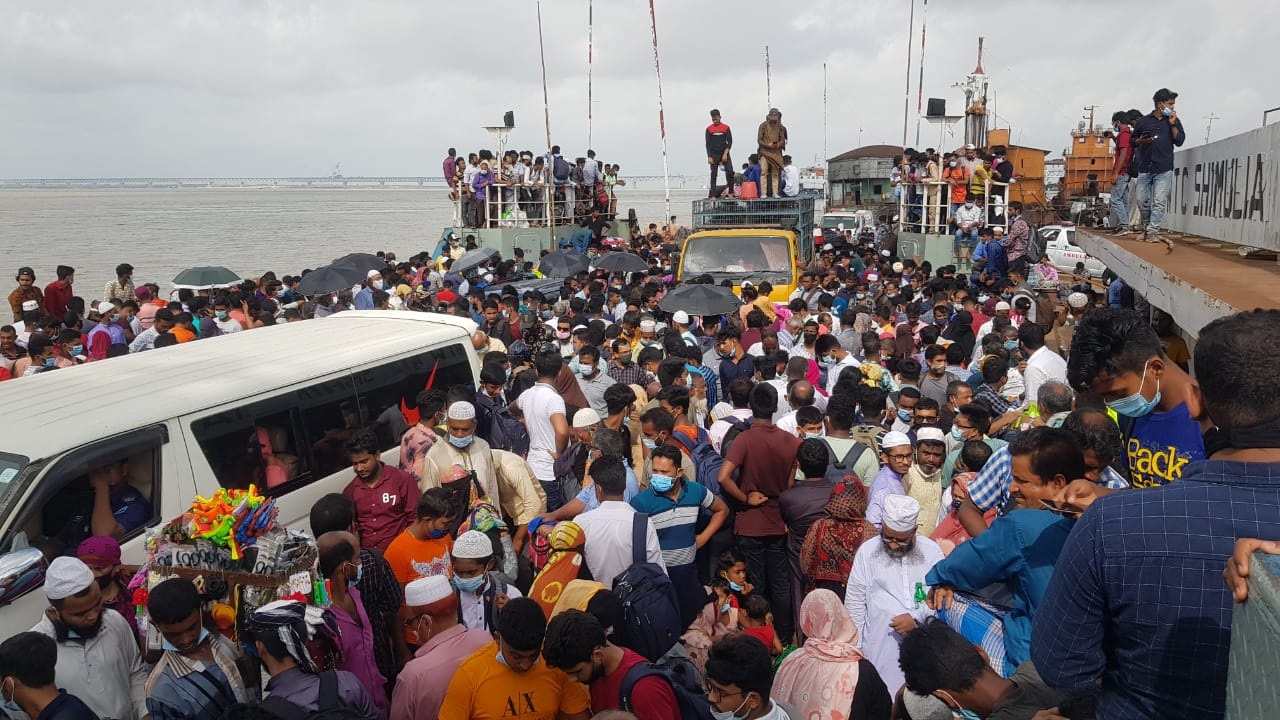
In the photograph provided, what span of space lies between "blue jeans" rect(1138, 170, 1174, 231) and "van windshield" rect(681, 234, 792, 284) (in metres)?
5.62

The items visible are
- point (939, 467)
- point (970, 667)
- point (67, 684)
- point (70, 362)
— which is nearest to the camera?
point (970, 667)

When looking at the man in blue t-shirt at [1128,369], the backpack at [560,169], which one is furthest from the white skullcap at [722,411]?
the backpack at [560,169]

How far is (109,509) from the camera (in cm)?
476

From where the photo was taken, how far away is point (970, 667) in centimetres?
290

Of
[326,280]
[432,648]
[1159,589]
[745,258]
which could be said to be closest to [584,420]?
[432,648]

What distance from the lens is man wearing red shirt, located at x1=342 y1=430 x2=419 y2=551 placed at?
5.54 metres

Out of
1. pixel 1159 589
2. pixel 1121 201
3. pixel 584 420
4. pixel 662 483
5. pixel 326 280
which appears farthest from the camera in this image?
pixel 326 280

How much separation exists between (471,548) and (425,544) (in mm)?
604

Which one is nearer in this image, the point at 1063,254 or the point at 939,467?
the point at 939,467

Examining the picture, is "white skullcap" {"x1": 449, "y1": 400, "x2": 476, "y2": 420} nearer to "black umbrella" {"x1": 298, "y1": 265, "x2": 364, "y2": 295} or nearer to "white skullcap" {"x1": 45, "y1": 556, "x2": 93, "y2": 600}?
"white skullcap" {"x1": 45, "y1": 556, "x2": 93, "y2": 600}

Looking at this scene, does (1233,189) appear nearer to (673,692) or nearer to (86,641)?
(673,692)

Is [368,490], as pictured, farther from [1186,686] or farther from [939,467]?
[1186,686]

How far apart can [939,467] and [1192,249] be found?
166 inches

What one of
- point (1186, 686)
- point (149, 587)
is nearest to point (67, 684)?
point (149, 587)
